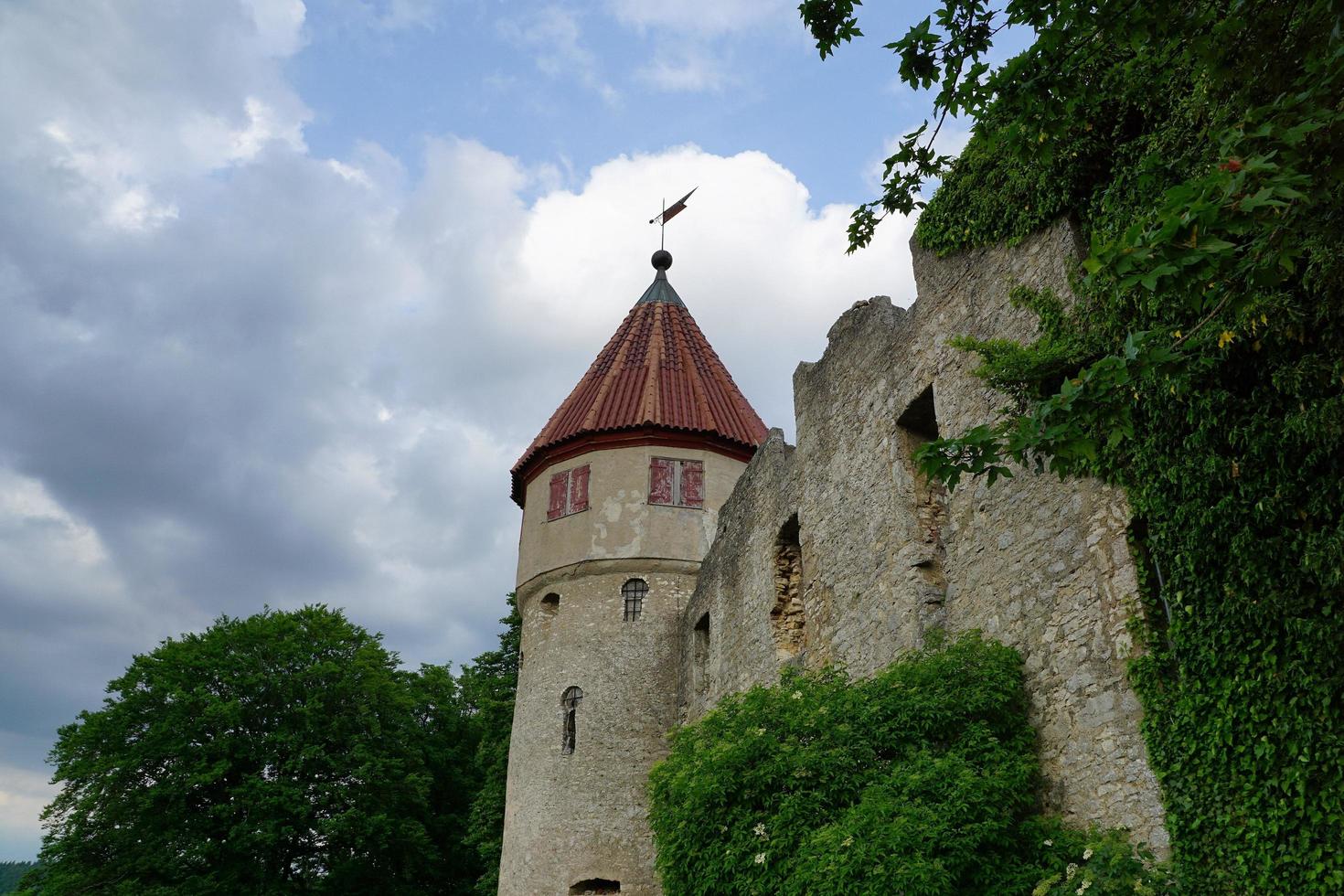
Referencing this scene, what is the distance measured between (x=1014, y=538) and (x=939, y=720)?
1.54m

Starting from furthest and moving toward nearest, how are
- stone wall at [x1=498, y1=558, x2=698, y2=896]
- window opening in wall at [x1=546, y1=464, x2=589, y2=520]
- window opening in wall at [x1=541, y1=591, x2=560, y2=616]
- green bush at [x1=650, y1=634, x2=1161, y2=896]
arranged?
window opening in wall at [x1=546, y1=464, x2=589, y2=520]
window opening in wall at [x1=541, y1=591, x2=560, y2=616]
stone wall at [x1=498, y1=558, x2=698, y2=896]
green bush at [x1=650, y1=634, x2=1161, y2=896]

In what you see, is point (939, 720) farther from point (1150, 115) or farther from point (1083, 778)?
point (1150, 115)

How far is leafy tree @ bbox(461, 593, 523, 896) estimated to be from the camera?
23719 millimetres

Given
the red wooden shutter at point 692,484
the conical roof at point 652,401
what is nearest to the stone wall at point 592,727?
the red wooden shutter at point 692,484

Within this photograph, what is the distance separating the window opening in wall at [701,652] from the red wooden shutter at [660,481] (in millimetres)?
2737

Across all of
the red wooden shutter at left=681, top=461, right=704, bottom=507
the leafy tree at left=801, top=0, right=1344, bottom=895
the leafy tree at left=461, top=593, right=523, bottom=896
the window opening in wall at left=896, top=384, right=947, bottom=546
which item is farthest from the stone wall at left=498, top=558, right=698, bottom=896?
the leafy tree at left=801, top=0, right=1344, bottom=895

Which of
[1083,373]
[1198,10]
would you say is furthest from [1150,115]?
[1083,373]

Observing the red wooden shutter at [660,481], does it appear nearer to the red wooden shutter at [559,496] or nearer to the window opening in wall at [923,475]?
the red wooden shutter at [559,496]

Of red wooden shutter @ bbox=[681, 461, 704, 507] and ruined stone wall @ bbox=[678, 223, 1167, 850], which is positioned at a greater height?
red wooden shutter @ bbox=[681, 461, 704, 507]

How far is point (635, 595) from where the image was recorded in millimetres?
18688

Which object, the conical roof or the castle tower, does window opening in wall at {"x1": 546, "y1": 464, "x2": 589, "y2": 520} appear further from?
the conical roof

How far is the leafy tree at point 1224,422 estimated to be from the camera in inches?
177

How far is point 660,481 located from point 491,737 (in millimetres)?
10287

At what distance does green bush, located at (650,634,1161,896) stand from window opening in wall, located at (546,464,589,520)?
1002cm
